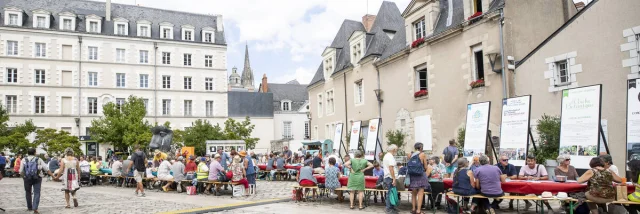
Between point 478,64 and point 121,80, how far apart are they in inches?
1353

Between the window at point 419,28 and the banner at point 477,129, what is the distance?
26.3ft

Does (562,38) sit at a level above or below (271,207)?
above

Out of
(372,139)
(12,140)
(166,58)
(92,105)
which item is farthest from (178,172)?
(166,58)

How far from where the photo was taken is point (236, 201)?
13008mm

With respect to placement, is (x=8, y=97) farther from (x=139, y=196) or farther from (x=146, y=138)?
(x=139, y=196)

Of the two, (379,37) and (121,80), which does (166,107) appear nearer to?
(121,80)

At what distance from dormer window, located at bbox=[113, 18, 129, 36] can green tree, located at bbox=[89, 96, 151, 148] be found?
9.08m

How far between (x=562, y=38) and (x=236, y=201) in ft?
37.0

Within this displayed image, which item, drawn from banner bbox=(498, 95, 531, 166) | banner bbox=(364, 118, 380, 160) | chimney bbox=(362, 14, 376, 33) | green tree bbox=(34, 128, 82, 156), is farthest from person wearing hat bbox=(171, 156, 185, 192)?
green tree bbox=(34, 128, 82, 156)

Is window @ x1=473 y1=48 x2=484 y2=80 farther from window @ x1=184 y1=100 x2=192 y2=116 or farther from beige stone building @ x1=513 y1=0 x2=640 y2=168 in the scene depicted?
window @ x1=184 y1=100 x2=192 y2=116

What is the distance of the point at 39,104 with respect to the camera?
131 ft

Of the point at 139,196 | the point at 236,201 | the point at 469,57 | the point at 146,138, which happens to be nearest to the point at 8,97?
the point at 146,138

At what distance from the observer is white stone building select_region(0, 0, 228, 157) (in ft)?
129

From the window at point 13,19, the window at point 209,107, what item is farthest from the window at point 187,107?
the window at point 13,19
